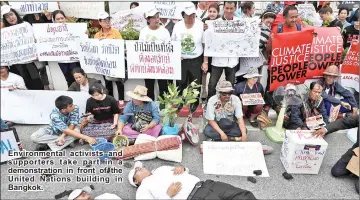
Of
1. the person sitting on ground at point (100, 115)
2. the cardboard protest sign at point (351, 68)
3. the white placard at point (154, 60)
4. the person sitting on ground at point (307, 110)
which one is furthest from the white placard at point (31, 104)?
the cardboard protest sign at point (351, 68)

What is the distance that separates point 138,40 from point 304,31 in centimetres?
288

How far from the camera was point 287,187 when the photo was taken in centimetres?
427

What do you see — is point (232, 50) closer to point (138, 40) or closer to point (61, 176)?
point (138, 40)

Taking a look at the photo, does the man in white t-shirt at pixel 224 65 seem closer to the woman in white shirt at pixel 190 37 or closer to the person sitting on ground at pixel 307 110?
the woman in white shirt at pixel 190 37

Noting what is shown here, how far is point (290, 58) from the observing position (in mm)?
5523

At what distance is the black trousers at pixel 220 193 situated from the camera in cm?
371

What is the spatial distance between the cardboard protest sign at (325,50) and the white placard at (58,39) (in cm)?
414

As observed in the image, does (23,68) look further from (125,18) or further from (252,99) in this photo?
(252,99)

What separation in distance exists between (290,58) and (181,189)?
314 centimetres

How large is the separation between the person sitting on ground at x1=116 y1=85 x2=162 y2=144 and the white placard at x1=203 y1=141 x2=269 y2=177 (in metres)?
0.88

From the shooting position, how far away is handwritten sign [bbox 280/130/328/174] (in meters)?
4.25

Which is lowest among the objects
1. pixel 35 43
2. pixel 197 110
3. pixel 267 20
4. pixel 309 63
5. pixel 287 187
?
pixel 287 187

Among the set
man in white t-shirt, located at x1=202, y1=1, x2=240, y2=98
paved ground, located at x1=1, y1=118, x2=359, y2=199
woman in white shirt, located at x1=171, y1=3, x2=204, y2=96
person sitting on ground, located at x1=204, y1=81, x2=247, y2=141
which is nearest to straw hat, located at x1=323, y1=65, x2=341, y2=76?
paved ground, located at x1=1, y1=118, x2=359, y2=199

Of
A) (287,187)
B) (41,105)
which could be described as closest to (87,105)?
(41,105)
